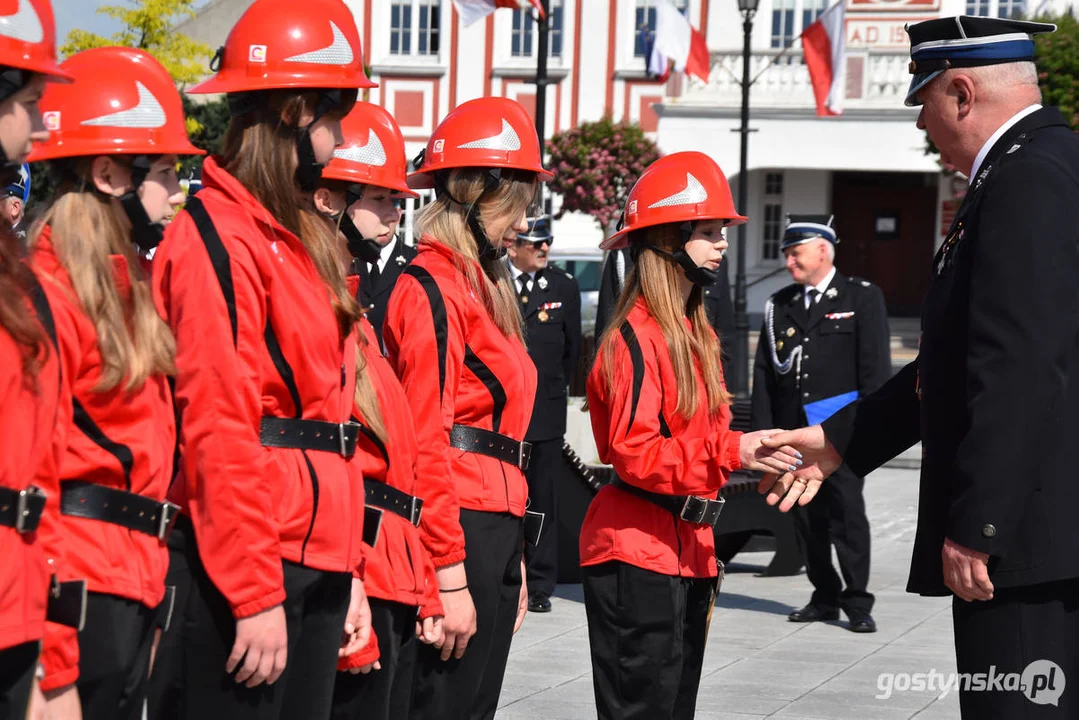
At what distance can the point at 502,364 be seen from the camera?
4.40 metres

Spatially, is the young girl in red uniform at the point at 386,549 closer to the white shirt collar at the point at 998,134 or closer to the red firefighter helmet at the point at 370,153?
the red firefighter helmet at the point at 370,153

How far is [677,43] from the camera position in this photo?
25.8m

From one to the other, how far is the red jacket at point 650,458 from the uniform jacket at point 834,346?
4340 mm

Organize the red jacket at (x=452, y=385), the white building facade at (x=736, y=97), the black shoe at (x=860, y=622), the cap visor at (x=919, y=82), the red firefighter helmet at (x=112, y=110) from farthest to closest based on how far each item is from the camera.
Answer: the white building facade at (x=736, y=97) → the black shoe at (x=860, y=622) → the red jacket at (x=452, y=385) → the cap visor at (x=919, y=82) → the red firefighter helmet at (x=112, y=110)

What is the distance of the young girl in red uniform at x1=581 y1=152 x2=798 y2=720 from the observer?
458 cm

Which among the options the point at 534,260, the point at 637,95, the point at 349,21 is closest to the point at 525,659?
the point at 534,260

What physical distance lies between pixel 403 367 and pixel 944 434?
1.48 meters

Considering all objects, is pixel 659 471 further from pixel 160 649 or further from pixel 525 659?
pixel 525 659

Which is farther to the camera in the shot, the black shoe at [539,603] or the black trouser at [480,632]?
the black shoe at [539,603]

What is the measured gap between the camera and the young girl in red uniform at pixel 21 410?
2.46 m

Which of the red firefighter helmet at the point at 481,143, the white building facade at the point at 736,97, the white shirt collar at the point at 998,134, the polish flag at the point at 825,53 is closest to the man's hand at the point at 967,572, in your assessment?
the white shirt collar at the point at 998,134

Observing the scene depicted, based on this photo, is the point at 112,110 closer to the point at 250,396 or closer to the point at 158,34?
the point at 250,396

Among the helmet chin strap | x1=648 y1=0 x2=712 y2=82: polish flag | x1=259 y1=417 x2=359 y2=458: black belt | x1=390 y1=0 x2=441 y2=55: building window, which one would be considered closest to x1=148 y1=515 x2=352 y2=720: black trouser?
x1=259 y1=417 x2=359 y2=458: black belt

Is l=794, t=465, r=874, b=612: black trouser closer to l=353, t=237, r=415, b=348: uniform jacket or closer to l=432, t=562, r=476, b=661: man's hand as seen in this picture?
l=353, t=237, r=415, b=348: uniform jacket
